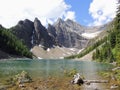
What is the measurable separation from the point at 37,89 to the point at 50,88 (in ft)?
8.02

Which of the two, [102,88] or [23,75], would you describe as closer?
[102,88]

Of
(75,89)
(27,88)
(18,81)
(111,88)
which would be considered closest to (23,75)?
(18,81)

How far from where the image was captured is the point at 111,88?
46500 mm

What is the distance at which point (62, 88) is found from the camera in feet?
156

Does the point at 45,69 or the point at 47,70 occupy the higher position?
the point at 45,69

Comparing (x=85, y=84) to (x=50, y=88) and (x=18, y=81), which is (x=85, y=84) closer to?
(x=50, y=88)

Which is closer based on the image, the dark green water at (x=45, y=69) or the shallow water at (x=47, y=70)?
the shallow water at (x=47, y=70)

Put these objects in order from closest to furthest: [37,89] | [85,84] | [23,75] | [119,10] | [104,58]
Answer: [37,89] → [85,84] → [23,75] → [119,10] → [104,58]

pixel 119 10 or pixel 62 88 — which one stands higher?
pixel 119 10

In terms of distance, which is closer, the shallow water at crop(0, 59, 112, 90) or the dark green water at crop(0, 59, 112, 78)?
the shallow water at crop(0, 59, 112, 90)

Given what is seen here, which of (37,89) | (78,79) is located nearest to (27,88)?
(37,89)

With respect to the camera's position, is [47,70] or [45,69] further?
[45,69]

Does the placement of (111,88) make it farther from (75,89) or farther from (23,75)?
(23,75)

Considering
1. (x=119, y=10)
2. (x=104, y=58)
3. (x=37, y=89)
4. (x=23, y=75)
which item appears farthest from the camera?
(x=104, y=58)
